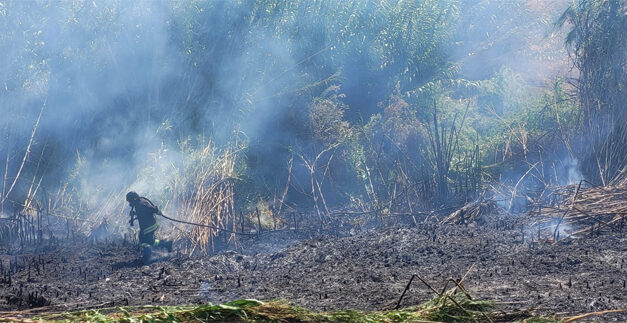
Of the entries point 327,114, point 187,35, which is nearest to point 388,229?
point 327,114

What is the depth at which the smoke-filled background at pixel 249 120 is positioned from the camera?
1234 cm

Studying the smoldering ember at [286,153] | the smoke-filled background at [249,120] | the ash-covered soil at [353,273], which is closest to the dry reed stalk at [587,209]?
the smoldering ember at [286,153]

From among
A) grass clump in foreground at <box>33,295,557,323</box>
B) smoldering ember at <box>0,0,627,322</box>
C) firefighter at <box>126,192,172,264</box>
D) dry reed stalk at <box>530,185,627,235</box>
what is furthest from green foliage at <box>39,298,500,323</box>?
dry reed stalk at <box>530,185,627,235</box>

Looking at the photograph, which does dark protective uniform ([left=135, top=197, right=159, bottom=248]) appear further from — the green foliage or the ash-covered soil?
the green foliage

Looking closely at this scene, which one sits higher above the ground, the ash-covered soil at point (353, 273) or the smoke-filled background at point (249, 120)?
the smoke-filled background at point (249, 120)

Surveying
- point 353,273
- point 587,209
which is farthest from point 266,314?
point 587,209

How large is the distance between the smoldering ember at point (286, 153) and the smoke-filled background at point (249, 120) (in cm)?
4

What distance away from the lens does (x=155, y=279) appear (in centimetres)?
828

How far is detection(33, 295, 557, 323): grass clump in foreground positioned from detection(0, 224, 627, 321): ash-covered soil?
30.3 inches

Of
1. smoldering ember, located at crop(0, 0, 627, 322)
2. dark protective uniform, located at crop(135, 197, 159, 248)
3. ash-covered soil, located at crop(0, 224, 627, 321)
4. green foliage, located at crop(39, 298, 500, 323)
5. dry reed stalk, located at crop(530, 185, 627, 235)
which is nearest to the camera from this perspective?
green foliage, located at crop(39, 298, 500, 323)

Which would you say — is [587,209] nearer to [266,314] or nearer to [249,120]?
[266,314]

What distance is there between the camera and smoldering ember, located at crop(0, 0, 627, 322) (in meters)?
8.79

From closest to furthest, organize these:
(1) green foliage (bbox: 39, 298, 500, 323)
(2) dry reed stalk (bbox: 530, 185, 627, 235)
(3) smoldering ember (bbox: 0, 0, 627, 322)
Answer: (1) green foliage (bbox: 39, 298, 500, 323)
(3) smoldering ember (bbox: 0, 0, 627, 322)
(2) dry reed stalk (bbox: 530, 185, 627, 235)

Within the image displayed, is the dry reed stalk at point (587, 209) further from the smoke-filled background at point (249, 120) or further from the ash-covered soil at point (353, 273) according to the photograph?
the smoke-filled background at point (249, 120)
